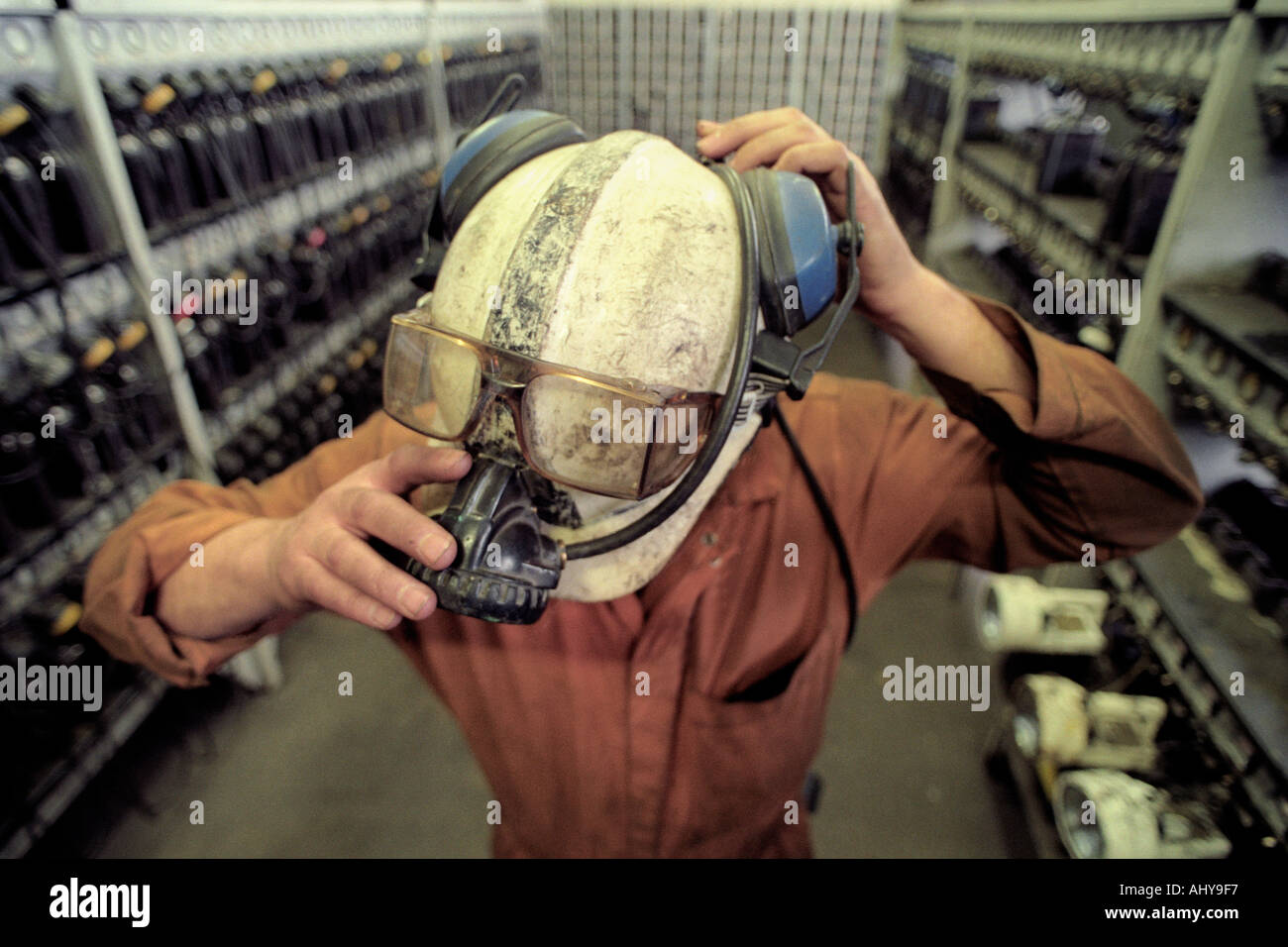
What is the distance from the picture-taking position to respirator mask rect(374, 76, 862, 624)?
28.9 inches

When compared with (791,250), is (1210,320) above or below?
below

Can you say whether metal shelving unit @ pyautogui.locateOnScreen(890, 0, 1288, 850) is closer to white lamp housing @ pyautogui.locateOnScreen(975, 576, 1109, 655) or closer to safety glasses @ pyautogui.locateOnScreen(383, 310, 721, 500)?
white lamp housing @ pyautogui.locateOnScreen(975, 576, 1109, 655)

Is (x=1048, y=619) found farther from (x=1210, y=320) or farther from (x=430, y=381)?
(x=430, y=381)

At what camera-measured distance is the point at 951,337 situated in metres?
1.03

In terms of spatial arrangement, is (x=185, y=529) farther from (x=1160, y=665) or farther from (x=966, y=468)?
(x=1160, y=665)

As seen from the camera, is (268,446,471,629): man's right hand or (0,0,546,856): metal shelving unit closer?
(268,446,471,629): man's right hand

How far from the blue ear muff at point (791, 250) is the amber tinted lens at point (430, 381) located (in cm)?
34

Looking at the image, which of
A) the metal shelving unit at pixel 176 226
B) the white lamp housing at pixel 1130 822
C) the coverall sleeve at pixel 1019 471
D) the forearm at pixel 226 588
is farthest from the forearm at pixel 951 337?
the metal shelving unit at pixel 176 226

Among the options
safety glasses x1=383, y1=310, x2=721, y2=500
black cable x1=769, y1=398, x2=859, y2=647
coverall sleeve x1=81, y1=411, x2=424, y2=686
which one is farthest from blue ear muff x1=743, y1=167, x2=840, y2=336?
coverall sleeve x1=81, y1=411, x2=424, y2=686

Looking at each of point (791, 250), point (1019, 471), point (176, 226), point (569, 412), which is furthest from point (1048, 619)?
point (176, 226)

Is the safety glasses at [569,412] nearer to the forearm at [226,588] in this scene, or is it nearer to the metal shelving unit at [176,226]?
the forearm at [226,588]

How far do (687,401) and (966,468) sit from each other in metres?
0.59

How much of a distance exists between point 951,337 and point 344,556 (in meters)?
0.88

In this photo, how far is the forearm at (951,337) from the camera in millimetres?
1006
